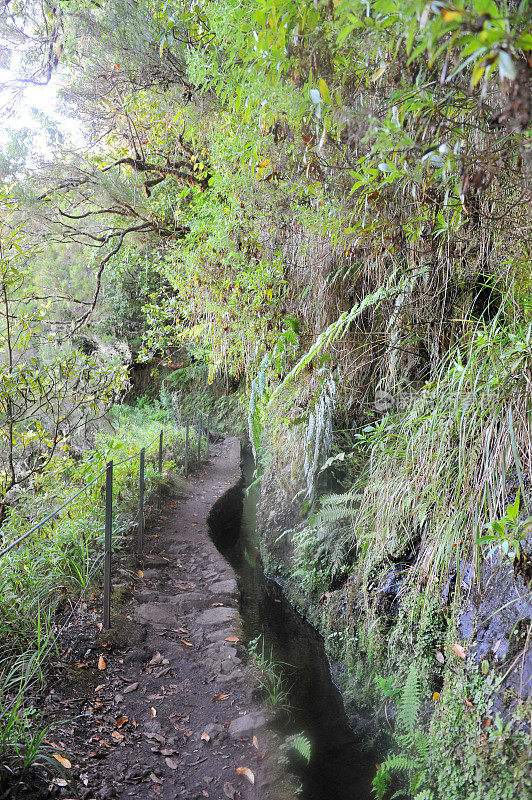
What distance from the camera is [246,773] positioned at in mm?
2482

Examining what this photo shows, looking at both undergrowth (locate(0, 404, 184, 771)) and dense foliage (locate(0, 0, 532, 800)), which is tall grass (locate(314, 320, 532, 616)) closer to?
dense foliage (locate(0, 0, 532, 800))

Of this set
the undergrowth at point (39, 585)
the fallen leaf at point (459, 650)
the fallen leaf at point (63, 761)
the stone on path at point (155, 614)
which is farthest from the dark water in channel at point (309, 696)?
the undergrowth at point (39, 585)

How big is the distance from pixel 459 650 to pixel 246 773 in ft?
4.15

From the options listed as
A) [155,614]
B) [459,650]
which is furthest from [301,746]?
[155,614]

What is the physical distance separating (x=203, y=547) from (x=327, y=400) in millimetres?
2536

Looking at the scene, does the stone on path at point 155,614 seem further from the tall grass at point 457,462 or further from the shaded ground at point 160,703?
the tall grass at point 457,462

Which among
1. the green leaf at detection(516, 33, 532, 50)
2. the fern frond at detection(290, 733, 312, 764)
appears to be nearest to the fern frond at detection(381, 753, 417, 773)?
the fern frond at detection(290, 733, 312, 764)

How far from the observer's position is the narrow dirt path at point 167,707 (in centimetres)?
236

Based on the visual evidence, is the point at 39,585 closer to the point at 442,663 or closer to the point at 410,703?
the point at 410,703

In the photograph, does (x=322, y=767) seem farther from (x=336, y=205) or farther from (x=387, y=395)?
(x=336, y=205)

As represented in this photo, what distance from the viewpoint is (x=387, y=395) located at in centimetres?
374

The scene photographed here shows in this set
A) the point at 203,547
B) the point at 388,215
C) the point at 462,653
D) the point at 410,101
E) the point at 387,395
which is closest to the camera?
the point at 410,101

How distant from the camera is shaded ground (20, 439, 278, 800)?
2361mm

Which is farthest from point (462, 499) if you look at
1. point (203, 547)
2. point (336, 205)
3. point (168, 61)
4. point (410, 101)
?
point (168, 61)
